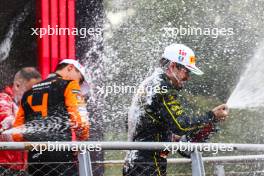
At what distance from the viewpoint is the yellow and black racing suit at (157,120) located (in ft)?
15.6

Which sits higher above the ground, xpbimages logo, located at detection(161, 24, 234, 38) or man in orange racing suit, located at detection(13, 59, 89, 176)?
xpbimages logo, located at detection(161, 24, 234, 38)

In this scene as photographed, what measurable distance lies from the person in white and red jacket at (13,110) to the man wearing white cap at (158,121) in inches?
29.9

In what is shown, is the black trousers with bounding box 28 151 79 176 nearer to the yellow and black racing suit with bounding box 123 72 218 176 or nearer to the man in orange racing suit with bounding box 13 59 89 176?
the man in orange racing suit with bounding box 13 59 89 176

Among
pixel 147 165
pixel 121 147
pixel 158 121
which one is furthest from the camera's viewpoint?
pixel 158 121

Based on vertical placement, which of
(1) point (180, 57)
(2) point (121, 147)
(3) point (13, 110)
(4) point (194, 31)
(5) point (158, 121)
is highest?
(4) point (194, 31)

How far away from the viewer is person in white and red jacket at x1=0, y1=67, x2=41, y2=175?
16.2 ft

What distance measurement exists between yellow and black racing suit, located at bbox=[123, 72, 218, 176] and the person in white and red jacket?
751 mm

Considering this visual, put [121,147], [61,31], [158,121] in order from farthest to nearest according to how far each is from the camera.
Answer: [61,31]
[158,121]
[121,147]

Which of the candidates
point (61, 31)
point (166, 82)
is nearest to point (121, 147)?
point (166, 82)

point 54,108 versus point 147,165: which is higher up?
point 54,108

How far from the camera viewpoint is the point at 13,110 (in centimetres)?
568

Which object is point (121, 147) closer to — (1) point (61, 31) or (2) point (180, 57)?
(2) point (180, 57)

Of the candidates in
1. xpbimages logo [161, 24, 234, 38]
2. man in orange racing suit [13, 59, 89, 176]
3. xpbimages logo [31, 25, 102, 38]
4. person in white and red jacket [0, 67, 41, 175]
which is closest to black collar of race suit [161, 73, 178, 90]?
man in orange racing suit [13, 59, 89, 176]

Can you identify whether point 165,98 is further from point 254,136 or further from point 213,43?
point 254,136
